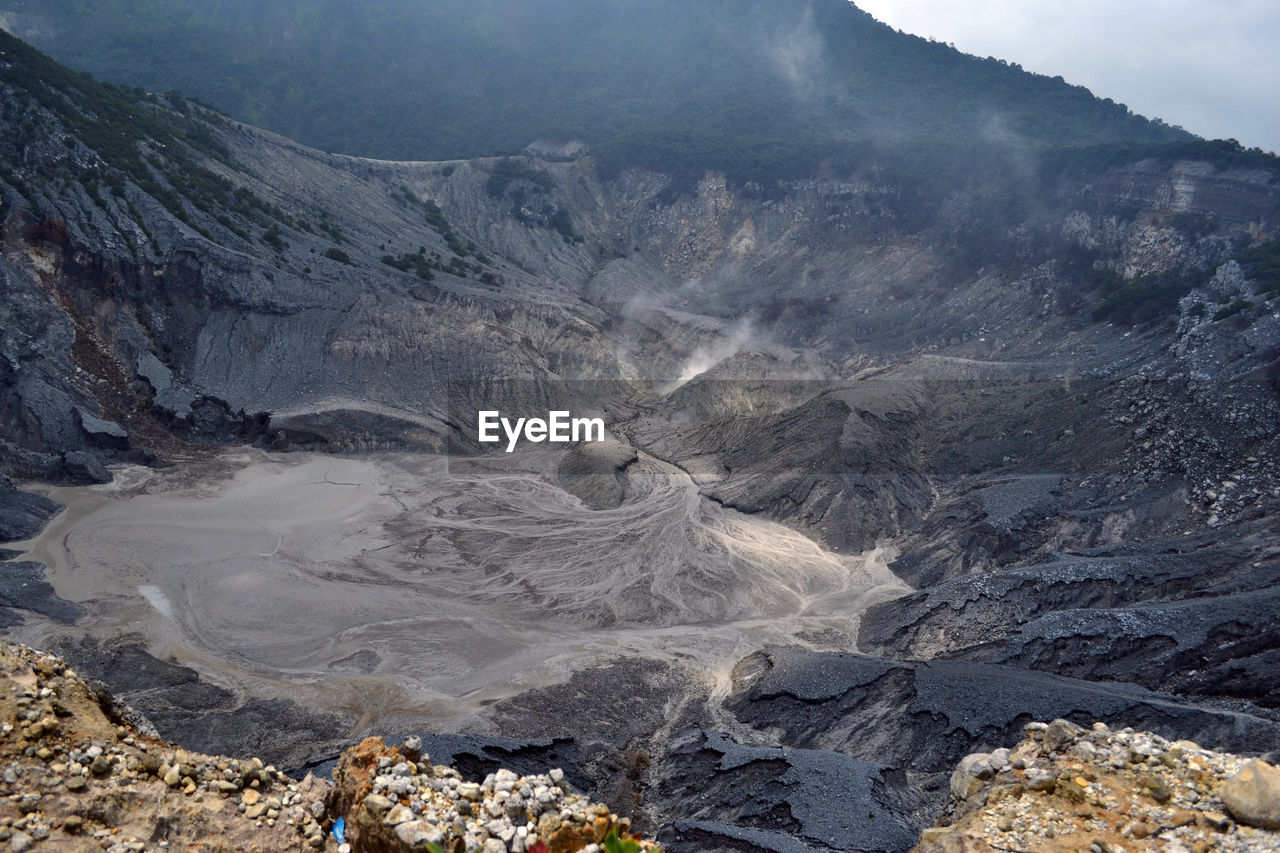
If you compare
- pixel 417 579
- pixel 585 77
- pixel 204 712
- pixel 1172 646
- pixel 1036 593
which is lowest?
pixel 204 712

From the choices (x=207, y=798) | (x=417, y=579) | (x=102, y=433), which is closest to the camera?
(x=207, y=798)

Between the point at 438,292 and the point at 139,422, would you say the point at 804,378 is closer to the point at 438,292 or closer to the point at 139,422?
the point at 438,292

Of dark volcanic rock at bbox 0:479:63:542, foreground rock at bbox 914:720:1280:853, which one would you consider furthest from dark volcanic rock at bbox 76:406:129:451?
foreground rock at bbox 914:720:1280:853

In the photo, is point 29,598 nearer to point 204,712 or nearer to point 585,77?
point 204,712

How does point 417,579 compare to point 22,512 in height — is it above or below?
below
